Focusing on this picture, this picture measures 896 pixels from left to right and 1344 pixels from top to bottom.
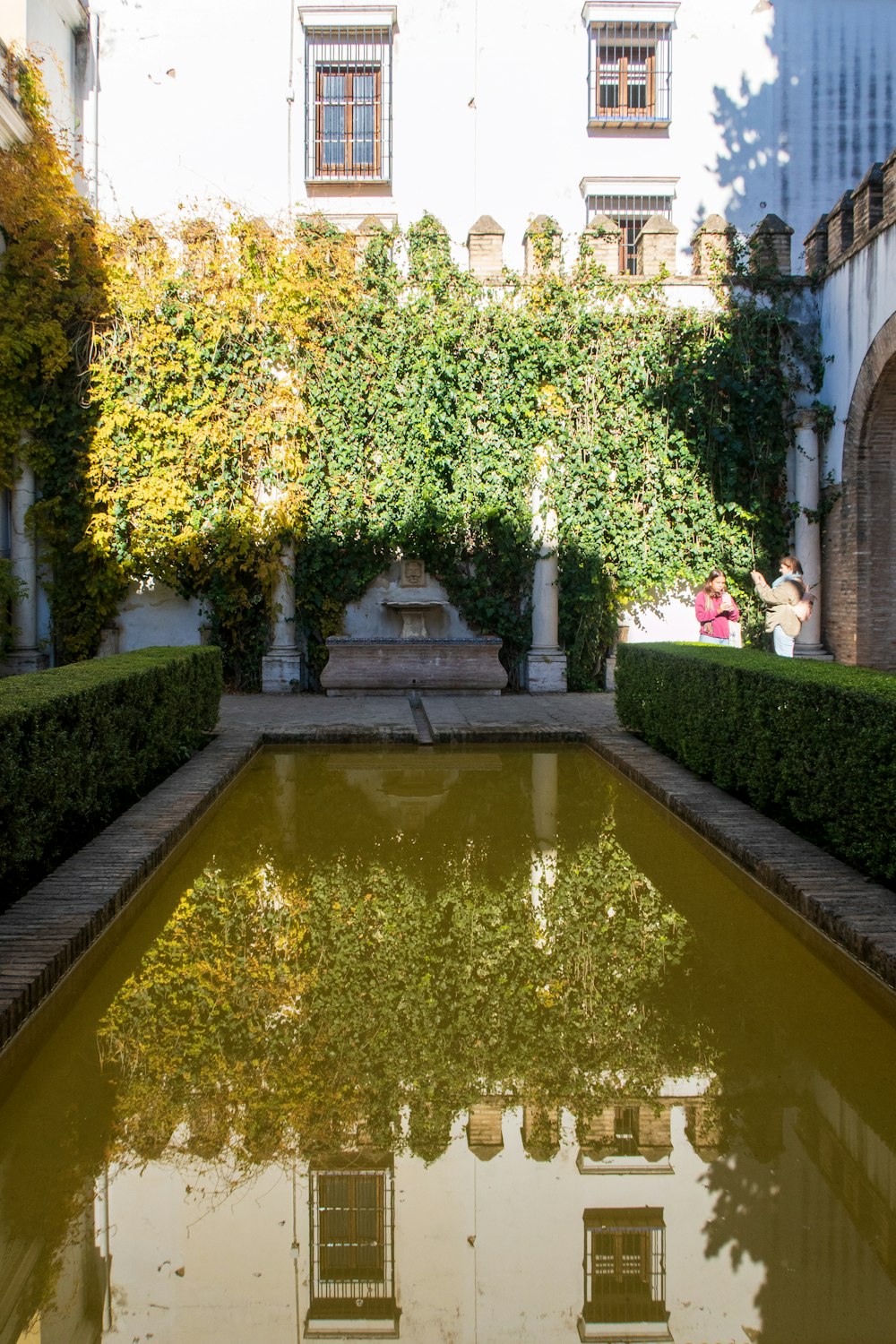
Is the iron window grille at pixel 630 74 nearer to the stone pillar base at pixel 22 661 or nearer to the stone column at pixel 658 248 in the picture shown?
the stone column at pixel 658 248

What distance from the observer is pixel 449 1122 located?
9.45ft

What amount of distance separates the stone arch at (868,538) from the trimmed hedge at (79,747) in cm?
781

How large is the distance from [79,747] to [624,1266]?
12.5ft

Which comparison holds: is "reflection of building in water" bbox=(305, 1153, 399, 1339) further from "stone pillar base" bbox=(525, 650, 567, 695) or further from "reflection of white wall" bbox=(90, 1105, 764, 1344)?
"stone pillar base" bbox=(525, 650, 567, 695)

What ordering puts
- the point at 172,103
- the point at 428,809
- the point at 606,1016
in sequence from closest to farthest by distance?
the point at 606,1016 → the point at 428,809 → the point at 172,103

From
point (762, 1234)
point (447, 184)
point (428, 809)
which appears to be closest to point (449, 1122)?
point (762, 1234)

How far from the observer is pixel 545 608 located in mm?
13688

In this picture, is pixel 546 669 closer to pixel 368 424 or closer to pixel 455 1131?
pixel 368 424

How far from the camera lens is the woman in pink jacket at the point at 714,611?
10.8 metres

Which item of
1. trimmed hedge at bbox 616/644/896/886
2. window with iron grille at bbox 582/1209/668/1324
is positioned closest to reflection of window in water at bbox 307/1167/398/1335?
window with iron grille at bbox 582/1209/668/1324

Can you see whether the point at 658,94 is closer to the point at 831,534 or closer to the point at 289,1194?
the point at 831,534

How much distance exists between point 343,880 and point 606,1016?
1.80 m

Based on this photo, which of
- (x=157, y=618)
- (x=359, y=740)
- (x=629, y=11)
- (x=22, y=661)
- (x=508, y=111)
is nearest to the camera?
(x=359, y=740)

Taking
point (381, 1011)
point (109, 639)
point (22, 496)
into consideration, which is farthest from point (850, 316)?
point (381, 1011)
